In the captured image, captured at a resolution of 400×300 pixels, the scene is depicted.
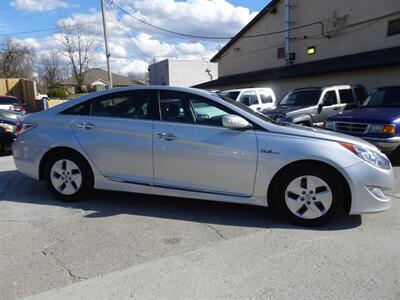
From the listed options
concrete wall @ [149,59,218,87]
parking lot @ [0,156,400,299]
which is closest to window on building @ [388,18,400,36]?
parking lot @ [0,156,400,299]

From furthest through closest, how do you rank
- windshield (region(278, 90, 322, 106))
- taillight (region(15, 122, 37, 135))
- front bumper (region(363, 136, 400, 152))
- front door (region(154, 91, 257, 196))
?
1. windshield (region(278, 90, 322, 106))
2. front bumper (region(363, 136, 400, 152))
3. taillight (region(15, 122, 37, 135))
4. front door (region(154, 91, 257, 196))

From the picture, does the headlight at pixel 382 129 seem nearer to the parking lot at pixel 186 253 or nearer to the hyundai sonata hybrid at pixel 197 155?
the parking lot at pixel 186 253

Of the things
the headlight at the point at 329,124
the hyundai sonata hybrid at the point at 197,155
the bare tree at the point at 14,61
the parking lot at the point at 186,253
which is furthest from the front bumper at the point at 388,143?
the bare tree at the point at 14,61

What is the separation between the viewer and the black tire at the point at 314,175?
13.5 feet

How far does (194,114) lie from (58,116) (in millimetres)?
1945

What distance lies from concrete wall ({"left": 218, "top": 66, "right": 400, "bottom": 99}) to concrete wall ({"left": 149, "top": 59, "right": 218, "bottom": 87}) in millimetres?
23142

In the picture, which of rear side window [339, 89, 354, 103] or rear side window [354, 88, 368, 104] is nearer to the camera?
rear side window [339, 89, 354, 103]

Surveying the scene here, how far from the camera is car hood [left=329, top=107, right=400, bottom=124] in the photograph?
7.52m

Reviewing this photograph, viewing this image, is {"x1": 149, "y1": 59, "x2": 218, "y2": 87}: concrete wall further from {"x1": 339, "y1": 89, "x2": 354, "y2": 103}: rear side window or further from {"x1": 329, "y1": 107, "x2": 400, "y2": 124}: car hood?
{"x1": 329, "y1": 107, "x2": 400, "y2": 124}: car hood

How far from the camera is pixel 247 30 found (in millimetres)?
27031

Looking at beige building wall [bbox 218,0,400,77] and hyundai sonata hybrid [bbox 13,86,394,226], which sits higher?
beige building wall [bbox 218,0,400,77]

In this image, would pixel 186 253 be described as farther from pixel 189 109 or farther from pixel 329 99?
pixel 329 99

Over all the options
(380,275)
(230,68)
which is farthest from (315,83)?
(380,275)

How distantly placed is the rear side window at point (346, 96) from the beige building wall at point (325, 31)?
612 centimetres
